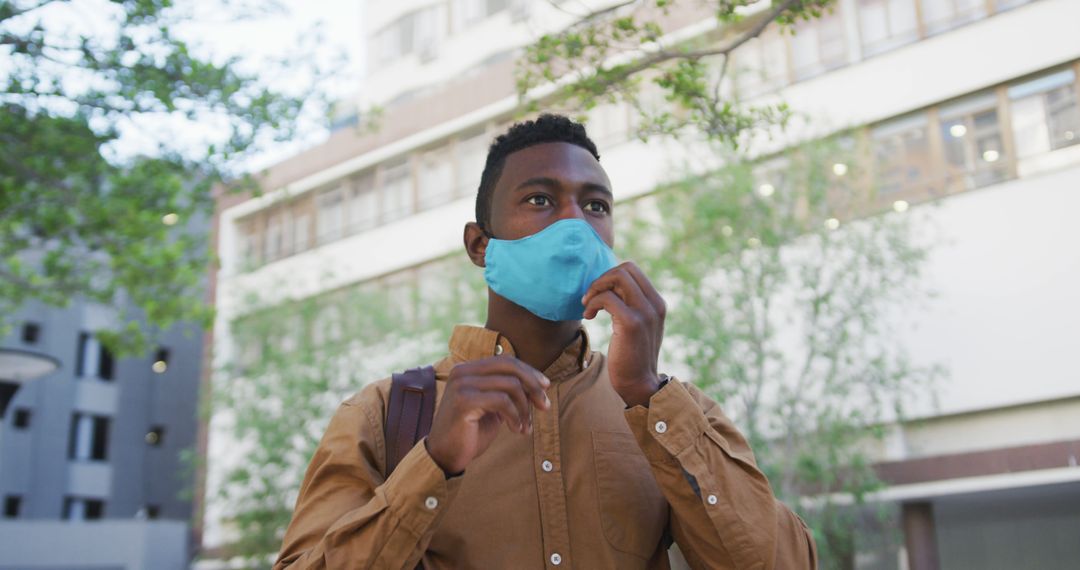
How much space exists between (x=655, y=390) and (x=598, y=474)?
294mm

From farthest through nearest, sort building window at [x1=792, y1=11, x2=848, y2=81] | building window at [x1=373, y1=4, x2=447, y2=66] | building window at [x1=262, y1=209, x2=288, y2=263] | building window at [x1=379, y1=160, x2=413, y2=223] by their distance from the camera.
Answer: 1. building window at [x1=373, y1=4, x2=447, y2=66]
2. building window at [x1=262, y1=209, x2=288, y2=263]
3. building window at [x1=379, y1=160, x2=413, y2=223]
4. building window at [x1=792, y1=11, x2=848, y2=81]

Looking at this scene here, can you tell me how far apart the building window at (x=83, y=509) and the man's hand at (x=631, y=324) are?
35.1m

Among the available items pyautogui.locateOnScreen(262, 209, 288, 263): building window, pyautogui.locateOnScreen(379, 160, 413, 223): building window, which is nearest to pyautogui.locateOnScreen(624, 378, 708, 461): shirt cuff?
pyautogui.locateOnScreen(379, 160, 413, 223): building window

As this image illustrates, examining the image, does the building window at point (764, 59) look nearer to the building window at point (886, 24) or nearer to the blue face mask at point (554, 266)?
the building window at point (886, 24)

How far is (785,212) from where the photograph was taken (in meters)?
15.6

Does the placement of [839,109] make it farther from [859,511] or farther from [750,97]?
[859,511]

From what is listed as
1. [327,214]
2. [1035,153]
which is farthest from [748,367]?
[327,214]

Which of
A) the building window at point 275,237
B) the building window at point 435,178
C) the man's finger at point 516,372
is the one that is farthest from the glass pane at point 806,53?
the man's finger at point 516,372

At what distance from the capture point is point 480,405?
198 cm

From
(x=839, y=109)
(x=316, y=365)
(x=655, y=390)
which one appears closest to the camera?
(x=655, y=390)

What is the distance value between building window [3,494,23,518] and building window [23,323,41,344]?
458 cm

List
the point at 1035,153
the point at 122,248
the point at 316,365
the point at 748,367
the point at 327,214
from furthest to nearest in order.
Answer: the point at 327,214
the point at 316,365
the point at 1035,153
the point at 748,367
the point at 122,248

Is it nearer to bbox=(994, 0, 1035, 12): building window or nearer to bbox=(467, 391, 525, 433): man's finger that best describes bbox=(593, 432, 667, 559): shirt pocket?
bbox=(467, 391, 525, 433): man's finger

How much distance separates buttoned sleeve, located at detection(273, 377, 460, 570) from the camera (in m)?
2.03
